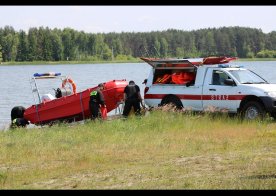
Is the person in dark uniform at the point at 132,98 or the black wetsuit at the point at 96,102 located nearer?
the black wetsuit at the point at 96,102

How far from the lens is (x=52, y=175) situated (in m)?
9.29

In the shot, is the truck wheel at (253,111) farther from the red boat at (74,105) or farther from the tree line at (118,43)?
the tree line at (118,43)

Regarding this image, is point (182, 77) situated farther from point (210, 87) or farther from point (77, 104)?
point (77, 104)

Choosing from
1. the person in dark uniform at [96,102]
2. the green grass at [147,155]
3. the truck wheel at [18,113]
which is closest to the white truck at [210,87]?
the green grass at [147,155]

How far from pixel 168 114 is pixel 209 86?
199 centimetres

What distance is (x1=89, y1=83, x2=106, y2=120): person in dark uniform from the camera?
59.5 feet

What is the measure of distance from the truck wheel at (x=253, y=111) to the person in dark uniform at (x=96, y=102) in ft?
14.1

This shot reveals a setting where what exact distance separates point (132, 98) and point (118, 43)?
11568 cm

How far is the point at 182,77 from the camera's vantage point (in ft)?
62.5

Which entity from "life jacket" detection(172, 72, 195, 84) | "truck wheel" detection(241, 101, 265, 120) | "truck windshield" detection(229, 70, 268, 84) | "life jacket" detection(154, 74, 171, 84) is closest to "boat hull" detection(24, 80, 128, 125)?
"life jacket" detection(154, 74, 171, 84)

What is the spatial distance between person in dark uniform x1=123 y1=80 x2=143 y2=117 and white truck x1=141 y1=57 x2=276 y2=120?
817mm

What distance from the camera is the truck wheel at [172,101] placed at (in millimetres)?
18500

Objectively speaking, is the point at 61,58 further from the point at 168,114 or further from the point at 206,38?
the point at 168,114

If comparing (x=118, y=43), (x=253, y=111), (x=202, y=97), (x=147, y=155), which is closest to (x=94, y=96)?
(x=202, y=97)
